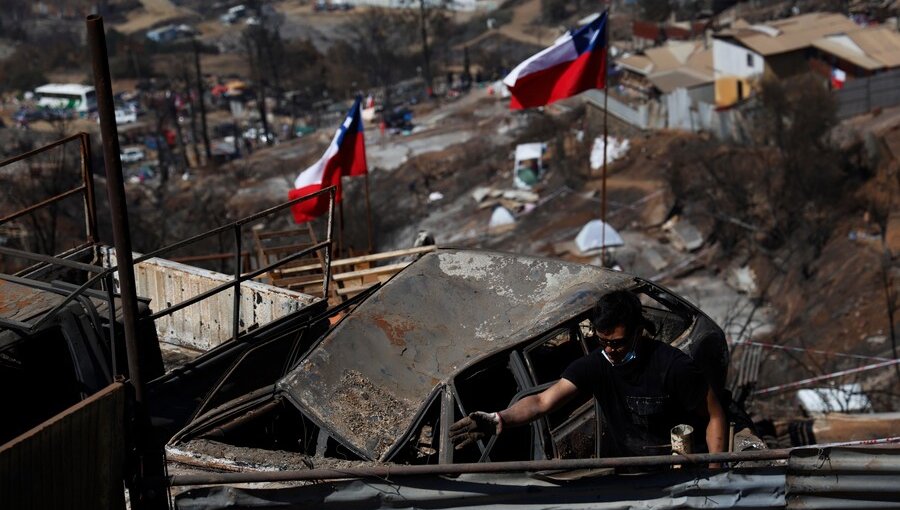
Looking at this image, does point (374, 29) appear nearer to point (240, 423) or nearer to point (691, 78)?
point (691, 78)

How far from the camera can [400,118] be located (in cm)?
5975

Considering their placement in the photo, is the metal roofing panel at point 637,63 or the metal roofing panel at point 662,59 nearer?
the metal roofing panel at point 662,59

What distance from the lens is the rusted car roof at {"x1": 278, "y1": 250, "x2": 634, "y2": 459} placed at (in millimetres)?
6523

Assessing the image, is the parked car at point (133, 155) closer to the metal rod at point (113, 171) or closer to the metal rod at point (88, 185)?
the metal rod at point (88, 185)

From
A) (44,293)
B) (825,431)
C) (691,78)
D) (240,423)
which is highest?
(44,293)

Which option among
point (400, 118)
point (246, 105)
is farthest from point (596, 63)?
point (246, 105)

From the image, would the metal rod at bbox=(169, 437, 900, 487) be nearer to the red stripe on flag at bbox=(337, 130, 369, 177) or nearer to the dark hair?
the dark hair

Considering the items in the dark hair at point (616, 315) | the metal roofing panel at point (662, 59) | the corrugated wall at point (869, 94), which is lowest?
the metal roofing panel at point (662, 59)

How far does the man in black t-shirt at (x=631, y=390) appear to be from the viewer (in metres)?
4.79

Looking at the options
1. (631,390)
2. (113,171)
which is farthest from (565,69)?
(113,171)

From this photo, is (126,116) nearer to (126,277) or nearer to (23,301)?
(23,301)

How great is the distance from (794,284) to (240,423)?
22.4 metres

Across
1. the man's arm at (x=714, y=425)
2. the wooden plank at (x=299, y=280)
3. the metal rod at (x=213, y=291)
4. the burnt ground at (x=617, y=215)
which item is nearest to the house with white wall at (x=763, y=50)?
the burnt ground at (x=617, y=215)

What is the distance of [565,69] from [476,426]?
9.28 metres
